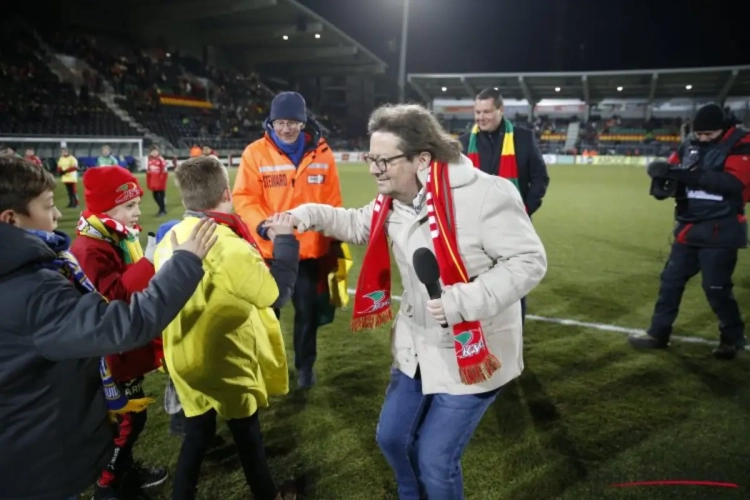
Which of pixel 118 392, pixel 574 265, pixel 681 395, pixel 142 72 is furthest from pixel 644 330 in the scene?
pixel 142 72

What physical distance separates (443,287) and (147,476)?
7.07 feet

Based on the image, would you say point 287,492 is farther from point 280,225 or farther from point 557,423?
point 557,423

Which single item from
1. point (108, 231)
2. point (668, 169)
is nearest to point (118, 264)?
point (108, 231)

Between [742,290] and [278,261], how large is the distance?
667 centimetres

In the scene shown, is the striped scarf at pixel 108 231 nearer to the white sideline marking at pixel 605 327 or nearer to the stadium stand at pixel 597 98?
the white sideline marking at pixel 605 327

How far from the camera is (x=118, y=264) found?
9.59 ft

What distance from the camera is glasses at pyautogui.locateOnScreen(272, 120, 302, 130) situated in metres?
3.96

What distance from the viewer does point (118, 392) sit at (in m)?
2.41

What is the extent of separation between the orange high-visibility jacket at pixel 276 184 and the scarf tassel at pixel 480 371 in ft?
6.76

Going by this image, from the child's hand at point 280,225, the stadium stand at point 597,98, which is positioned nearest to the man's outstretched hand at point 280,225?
the child's hand at point 280,225

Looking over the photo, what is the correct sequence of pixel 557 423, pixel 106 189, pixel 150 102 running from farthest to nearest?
pixel 150 102 → pixel 557 423 → pixel 106 189

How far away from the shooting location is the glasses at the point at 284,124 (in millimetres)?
3963

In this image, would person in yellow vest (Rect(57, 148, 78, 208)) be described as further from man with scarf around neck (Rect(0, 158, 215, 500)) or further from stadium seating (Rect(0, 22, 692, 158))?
man with scarf around neck (Rect(0, 158, 215, 500))

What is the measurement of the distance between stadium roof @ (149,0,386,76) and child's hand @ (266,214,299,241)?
1455 inches
